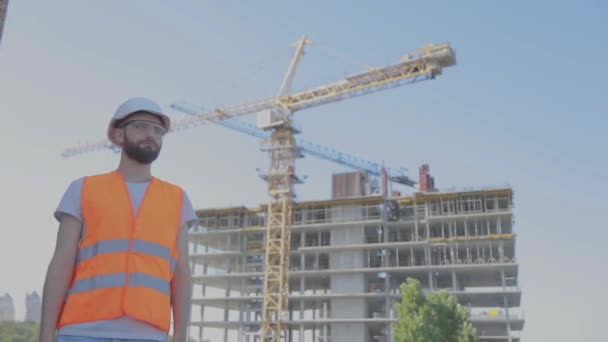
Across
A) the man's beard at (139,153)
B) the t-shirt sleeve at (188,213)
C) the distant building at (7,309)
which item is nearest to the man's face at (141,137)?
the man's beard at (139,153)

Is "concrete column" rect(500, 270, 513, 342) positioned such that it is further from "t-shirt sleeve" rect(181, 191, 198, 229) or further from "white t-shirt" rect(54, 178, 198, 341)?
"white t-shirt" rect(54, 178, 198, 341)

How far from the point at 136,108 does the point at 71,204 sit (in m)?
0.59

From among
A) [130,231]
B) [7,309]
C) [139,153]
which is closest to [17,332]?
[7,309]

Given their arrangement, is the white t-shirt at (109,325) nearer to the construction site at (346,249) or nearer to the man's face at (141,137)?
the man's face at (141,137)

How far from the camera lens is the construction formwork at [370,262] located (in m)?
67.4

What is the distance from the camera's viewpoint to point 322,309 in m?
73.7

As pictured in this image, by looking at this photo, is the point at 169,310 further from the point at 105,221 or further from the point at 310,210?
the point at 310,210

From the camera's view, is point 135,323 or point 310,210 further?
point 310,210

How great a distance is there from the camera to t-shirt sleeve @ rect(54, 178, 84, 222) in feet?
10.1

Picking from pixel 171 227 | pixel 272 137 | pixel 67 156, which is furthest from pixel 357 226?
pixel 171 227

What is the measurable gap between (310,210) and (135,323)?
74446mm

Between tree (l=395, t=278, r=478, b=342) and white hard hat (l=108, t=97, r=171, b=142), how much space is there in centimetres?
3852

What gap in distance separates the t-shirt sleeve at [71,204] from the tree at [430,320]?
38590 mm

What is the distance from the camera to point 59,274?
2957mm
